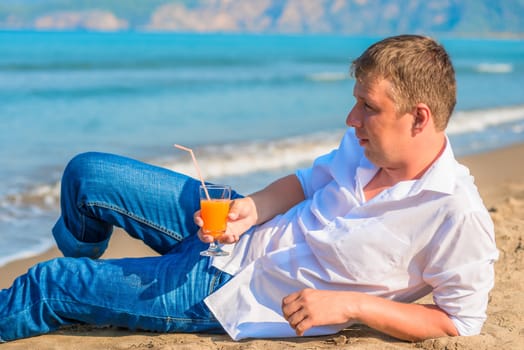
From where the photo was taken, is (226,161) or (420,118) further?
(226,161)

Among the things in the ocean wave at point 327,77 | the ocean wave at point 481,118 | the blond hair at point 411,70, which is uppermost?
the blond hair at point 411,70

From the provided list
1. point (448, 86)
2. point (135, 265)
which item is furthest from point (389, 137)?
point (135, 265)

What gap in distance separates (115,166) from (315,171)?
2.72 feet

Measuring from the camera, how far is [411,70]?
8.19ft

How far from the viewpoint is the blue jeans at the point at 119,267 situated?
2941mm

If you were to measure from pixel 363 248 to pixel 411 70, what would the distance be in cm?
64

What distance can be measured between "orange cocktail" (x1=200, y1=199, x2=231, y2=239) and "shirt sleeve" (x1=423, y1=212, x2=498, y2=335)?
0.77 m

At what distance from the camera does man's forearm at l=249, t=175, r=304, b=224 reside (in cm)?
302

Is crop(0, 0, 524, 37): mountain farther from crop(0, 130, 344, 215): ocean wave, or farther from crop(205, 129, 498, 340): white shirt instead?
crop(205, 129, 498, 340): white shirt

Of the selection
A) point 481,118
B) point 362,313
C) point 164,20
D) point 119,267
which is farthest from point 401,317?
point 164,20

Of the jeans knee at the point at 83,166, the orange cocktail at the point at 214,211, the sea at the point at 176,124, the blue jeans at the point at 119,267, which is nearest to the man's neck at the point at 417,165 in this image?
the orange cocktail at the point at 214,211

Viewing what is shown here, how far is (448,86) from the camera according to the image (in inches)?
101

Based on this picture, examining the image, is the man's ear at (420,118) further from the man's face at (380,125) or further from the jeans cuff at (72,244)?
the jeans cuff at (72,244)

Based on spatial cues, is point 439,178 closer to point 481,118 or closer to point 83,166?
point 83,166
